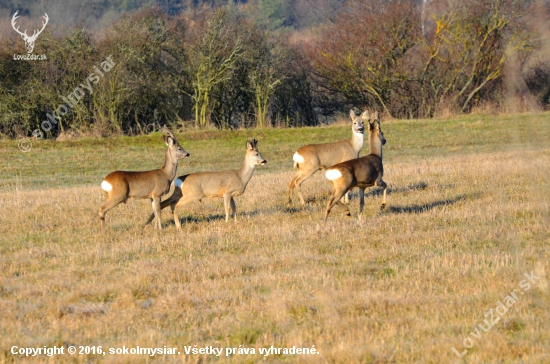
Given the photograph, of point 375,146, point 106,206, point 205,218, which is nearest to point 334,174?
point 375,146

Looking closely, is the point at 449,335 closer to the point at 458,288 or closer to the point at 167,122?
the point at 458,288

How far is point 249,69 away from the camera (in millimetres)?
36250

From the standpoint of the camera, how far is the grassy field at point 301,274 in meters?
6.33

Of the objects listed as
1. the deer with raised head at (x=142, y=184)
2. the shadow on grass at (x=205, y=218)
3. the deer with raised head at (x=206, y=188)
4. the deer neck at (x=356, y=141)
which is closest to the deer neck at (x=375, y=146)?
the deer neck at (x=356, y=141)

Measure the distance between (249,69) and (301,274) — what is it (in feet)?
93.6

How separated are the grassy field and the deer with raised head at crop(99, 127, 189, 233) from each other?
460 mm

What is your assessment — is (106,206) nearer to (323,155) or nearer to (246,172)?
(246,172)

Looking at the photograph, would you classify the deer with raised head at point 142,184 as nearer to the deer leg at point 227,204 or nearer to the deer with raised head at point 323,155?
the deer leg at point 227,204

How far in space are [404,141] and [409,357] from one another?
76.4 ft

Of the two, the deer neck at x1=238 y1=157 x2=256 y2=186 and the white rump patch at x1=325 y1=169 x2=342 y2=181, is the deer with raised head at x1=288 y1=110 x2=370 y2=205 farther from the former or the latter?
the white rump patch at x1=325 y1=169 x2=342 y2=181

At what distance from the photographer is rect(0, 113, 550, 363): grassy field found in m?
6.33

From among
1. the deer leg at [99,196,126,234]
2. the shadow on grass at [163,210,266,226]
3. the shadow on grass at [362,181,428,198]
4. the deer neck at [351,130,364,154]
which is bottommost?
the shadow on grass at [163,210,266,226]

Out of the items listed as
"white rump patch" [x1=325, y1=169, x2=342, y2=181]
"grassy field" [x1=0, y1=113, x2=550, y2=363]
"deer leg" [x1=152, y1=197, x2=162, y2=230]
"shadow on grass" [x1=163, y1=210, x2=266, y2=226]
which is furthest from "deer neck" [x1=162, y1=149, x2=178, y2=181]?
"white rump patch" [x1=325, y1=169, x2=342, y2=181]

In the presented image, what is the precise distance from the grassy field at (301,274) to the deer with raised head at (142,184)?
1.51ft
